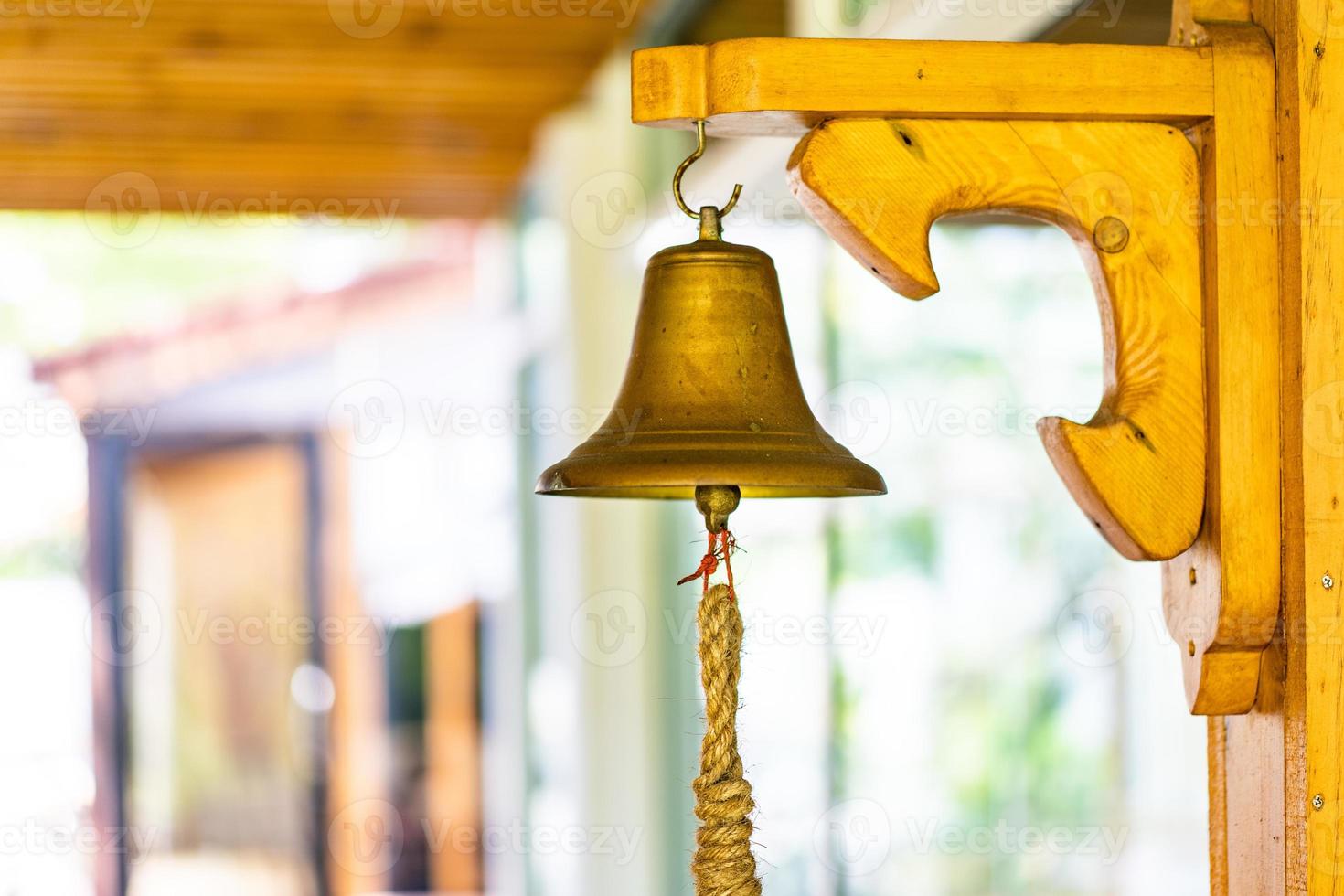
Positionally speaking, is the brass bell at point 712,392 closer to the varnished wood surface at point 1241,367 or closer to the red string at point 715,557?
the red string at point 715,557

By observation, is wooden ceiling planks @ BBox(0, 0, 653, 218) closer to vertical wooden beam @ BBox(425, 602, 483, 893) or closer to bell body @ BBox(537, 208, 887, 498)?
bell body @ BBox(537, 208, 887, 498)

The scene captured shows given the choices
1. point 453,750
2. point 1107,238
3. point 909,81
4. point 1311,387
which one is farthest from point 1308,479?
point 453,750

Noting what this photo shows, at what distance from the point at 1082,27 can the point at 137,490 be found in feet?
19.5

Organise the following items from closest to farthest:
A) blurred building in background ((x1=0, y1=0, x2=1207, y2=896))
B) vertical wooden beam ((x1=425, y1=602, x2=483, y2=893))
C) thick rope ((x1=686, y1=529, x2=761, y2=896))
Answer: thick rope ((x1=686, y1=529, x2=761, y2=896)) < blurred building in background ((x1=0, y1=0, x2=1207, y2=896)) < vertical wooden beam ((x1=425, y1=602, x2=483, y2=893))

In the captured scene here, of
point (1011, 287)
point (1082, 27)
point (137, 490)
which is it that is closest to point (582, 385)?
point (1011, 287)

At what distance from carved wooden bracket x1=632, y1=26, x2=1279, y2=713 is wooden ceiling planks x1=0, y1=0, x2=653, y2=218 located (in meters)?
2.26

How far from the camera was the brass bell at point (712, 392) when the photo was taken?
1.04 meters

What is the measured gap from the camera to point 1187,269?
1043 millimetres

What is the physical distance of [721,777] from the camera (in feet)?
3.27

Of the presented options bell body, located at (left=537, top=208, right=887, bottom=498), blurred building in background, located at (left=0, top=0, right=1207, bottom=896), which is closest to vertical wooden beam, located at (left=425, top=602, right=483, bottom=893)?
blurred building in background, located at (left=0, top=0, right=1207, bottom=896)

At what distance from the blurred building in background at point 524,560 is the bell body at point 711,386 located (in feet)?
2.75

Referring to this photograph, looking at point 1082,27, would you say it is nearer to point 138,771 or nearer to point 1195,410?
point 1195,410

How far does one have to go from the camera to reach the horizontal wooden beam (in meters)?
0.99

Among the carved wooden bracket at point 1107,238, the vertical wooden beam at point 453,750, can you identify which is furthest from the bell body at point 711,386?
the vertical wooden beam at point 453,750
